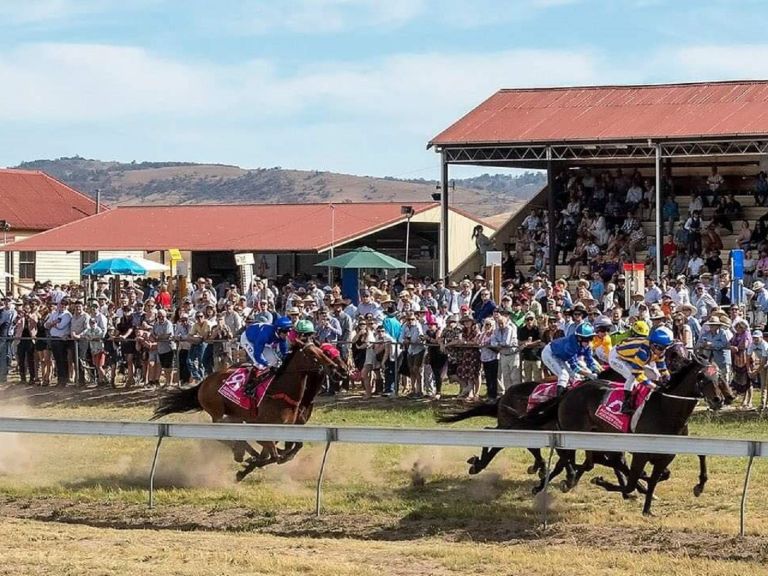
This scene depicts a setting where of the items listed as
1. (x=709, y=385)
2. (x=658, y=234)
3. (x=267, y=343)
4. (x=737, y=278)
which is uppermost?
(x=658, y=234)

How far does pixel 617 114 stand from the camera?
3338 cm

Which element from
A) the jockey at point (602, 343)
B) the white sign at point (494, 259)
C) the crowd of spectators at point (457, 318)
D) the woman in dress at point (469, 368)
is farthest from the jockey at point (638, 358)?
the white sign at point (494, 259)

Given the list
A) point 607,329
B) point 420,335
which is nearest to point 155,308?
point 420,335

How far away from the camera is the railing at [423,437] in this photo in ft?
39.3

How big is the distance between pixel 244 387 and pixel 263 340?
786 mm

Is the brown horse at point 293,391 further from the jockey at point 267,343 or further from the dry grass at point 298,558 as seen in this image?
the dry grass at point 298,558

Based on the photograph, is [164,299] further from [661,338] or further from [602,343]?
[661,338]

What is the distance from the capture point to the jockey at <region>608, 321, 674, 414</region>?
13656 mm

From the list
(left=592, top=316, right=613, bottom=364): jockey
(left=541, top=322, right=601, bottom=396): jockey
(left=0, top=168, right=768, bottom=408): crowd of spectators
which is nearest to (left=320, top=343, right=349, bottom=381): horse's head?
(left=541, top=322, right=601, bottom=396): jockey

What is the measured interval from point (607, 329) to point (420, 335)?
759 centimetres

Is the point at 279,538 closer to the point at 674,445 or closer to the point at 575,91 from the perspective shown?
the point at 674,445

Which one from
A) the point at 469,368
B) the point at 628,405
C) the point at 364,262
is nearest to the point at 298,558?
the point at 628,405

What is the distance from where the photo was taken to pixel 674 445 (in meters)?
12.1

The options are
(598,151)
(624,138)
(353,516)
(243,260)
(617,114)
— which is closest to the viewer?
(353,516)
